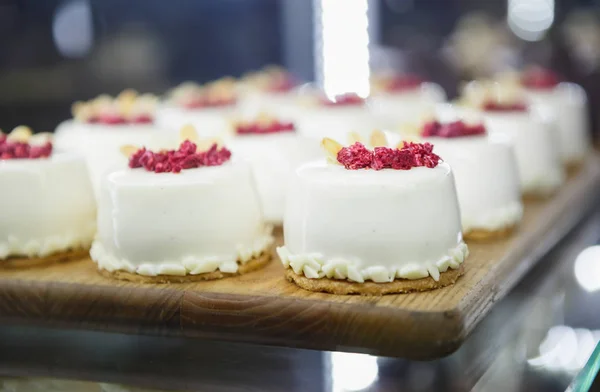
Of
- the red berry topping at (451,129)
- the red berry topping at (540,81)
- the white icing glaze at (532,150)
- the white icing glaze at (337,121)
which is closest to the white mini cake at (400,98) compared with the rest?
the white icing glaze at (337,121)

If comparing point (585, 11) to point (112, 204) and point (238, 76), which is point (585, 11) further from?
point (112, 204)

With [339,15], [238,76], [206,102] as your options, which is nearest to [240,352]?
[206,102]

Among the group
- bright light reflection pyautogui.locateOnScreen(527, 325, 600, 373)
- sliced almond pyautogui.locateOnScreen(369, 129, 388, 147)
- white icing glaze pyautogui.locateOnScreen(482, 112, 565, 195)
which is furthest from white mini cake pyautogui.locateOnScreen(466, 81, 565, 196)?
sliced almond pyautogui.locateOnScreen(369, 129, 388, 147)

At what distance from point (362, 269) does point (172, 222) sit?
2.01ft

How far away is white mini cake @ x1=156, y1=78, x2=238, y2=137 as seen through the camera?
4.24m

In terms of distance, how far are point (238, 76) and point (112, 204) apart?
503 cm

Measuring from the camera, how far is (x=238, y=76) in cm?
755

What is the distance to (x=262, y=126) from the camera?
11.7ft

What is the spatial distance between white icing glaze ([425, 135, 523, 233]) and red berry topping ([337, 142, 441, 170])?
0.67m

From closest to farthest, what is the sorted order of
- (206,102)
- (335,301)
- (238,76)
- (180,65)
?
1. (335,301)
2. (206,102)
3. (180,65)
4. (238,76)

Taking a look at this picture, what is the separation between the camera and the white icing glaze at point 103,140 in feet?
12.0

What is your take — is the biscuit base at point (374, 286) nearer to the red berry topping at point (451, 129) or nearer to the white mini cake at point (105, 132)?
the red berry topping at point (451, 129)

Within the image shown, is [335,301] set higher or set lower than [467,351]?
higher

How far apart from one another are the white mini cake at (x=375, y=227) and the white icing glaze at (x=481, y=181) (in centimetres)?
70
